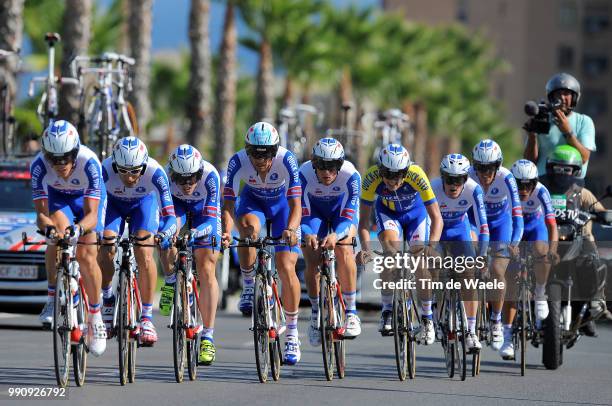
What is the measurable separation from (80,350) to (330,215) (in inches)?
120

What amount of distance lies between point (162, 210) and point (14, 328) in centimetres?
722

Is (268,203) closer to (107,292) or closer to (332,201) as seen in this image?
(332,201)

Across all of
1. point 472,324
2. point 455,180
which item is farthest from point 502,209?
point 472,324

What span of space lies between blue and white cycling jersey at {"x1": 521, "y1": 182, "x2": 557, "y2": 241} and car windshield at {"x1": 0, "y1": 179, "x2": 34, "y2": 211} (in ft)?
20.6

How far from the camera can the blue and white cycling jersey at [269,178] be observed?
45.5 ft

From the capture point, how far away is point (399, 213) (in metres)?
14.9

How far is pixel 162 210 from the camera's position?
13.4 m

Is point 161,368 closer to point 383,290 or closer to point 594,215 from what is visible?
point 383,290

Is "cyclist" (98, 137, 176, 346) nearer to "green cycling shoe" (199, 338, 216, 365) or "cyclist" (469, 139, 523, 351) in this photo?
"green cycling shoe" (199, 338, 216, 365)

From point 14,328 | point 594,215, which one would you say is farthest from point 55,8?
point 594,215

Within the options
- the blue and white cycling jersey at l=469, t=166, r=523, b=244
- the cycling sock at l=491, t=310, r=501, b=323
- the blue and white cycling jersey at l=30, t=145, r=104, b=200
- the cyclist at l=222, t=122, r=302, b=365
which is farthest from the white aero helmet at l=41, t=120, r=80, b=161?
the cycling sock at l=491, t=310, r=501, b=323

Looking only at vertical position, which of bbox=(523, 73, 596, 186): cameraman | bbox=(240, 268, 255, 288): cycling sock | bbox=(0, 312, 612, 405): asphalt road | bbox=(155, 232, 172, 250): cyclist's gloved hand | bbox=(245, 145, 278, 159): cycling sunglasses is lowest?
bbox=(0, 312, 612, 405): asphalt road

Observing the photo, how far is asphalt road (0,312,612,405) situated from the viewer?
12.2 m

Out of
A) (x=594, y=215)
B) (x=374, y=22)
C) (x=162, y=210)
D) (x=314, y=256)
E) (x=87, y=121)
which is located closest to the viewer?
(x=162, y=210)
